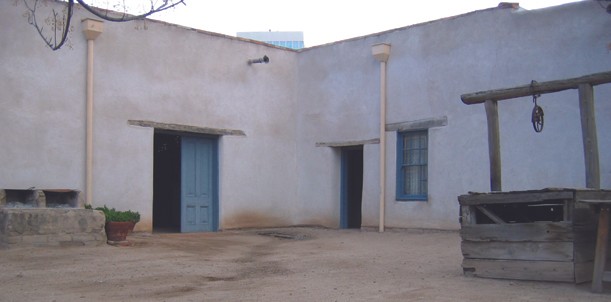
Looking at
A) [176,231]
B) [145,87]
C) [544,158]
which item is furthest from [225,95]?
[544,158]

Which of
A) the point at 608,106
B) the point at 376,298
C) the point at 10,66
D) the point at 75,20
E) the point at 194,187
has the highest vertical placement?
the point at 75,20

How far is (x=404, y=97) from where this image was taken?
13.2 meters

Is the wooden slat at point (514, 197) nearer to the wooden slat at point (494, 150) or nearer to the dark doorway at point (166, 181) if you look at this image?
the wooden slat at point (494, 150)

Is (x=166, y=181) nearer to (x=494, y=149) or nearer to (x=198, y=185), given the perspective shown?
(x=198, y=185)

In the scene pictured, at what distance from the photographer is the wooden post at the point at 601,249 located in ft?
19.8

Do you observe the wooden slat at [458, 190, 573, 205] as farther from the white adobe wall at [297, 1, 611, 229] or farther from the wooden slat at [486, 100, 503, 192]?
the white adobe wall at [297, 1, 611, 229]

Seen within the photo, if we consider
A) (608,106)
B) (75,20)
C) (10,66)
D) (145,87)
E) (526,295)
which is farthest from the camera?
(145,87)

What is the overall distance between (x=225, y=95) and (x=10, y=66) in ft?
14.6

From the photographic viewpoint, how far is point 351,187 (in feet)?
52.1

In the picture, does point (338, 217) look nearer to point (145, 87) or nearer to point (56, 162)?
point (145, 87)

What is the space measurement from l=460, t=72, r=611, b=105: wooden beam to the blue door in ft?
23.9

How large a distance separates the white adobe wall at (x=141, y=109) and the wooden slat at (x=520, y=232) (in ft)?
24.1

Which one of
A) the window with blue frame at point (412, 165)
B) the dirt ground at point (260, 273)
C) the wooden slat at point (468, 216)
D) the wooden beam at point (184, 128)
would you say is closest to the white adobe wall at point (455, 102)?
the window with blue frame at point (412, 165)

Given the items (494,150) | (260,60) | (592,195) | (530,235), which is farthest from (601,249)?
(260,60)
